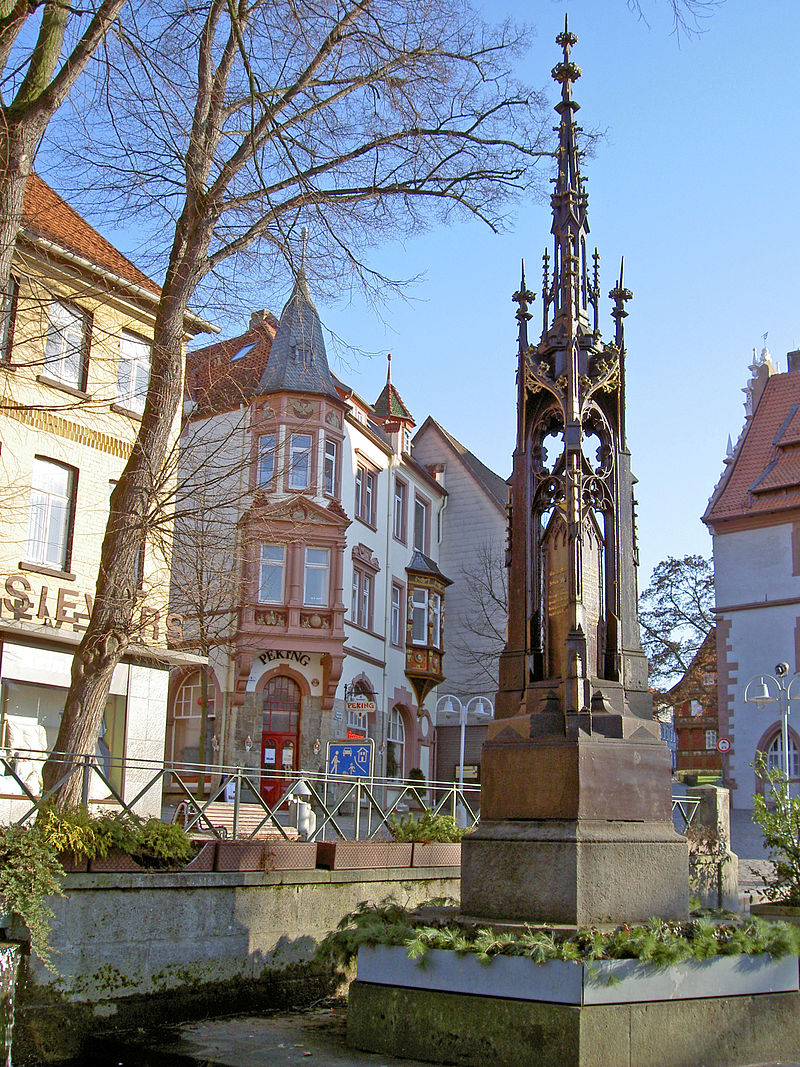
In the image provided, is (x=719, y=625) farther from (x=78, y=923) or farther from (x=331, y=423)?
A: (x=78, y=923)

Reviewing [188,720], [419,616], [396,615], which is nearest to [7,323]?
[188,720]

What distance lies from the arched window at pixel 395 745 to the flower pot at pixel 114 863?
27663 millimetres

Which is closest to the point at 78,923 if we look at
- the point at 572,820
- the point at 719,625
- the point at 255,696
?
the point at 572,820

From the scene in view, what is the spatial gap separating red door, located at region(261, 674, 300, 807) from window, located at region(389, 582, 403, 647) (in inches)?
249

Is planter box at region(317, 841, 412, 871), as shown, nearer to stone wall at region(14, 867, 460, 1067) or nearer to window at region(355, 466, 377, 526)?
stone wall at region(14, 867, 460, 1067)

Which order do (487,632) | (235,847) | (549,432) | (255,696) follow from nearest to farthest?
(549,432) < (235,847) < (255,696) < (487,632)

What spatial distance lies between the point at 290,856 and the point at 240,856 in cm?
73

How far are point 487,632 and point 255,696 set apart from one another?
1261cm

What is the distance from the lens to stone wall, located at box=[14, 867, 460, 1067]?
8781 millimetres

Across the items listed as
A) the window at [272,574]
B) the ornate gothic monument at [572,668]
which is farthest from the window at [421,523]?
the ornate gothic monument at [572,668]

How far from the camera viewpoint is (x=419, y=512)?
4272 centimetres

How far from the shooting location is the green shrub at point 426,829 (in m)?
14.1

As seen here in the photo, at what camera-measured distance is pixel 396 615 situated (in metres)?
39.0

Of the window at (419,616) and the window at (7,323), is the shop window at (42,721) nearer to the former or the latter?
the window at (7,323)
